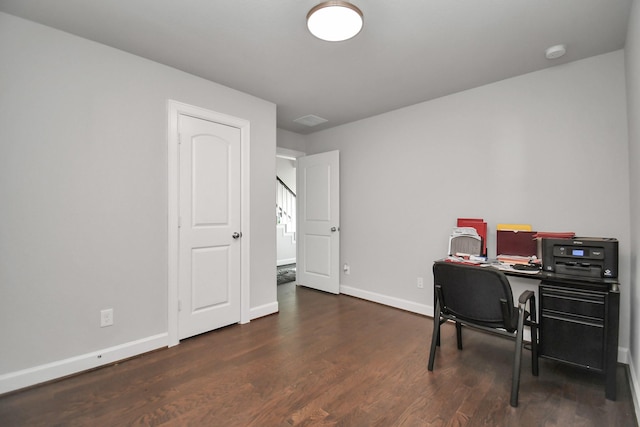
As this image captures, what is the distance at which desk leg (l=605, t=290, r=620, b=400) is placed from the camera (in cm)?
192

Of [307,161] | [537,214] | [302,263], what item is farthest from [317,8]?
[302,263]

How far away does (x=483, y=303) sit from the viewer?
2.04 m

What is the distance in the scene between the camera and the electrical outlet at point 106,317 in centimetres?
239

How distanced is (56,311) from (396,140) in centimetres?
372

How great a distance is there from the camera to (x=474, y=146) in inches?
125

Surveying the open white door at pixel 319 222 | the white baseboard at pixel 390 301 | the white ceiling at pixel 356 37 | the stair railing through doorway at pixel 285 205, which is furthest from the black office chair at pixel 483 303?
the stair railing through doorway at pixel 285 205

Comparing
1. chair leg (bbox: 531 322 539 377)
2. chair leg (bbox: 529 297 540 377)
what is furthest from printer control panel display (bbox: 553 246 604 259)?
chair leg (bbox: 531 322 539 377)

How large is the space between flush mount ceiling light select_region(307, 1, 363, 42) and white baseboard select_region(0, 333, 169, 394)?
2771mm

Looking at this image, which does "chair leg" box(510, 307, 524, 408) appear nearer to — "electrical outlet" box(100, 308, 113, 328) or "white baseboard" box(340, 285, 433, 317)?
"white baseboard" box(340, 285, 433, 317)

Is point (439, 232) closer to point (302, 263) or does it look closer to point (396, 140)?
point (396, 140)

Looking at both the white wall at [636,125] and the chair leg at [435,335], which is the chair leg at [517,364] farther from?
the white wall at [636,125]

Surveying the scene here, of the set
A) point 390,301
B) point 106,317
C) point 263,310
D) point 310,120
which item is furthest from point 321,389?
point 310,120

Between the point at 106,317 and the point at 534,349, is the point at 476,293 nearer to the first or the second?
the point at 534,349

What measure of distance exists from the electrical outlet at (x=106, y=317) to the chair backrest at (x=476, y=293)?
2.59 metres
